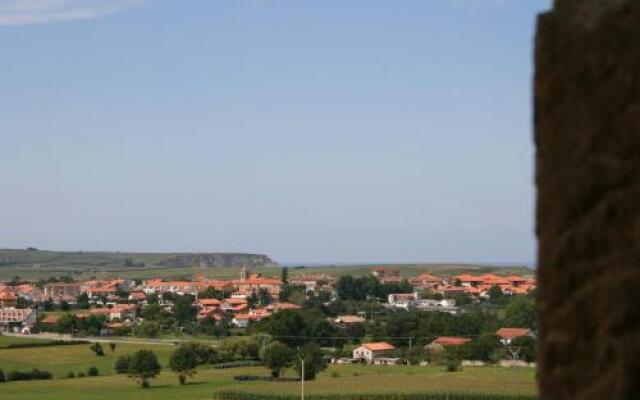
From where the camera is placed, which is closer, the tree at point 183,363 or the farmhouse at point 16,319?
the tree at point 183,363

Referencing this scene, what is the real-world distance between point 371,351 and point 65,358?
2226 centimetres

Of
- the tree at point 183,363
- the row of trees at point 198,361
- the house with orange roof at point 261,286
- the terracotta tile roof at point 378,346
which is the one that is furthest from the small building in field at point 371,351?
the house with orange roof at point 261,286

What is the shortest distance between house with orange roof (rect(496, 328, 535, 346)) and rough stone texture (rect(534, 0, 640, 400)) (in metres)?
77.8

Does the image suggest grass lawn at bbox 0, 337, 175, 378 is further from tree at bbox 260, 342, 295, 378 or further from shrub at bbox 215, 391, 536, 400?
shrub at bbox 215, 391, 536, 400

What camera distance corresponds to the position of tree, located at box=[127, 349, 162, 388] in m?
63.7

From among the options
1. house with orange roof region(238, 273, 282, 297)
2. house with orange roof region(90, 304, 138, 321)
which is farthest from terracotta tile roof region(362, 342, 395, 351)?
house with orange roof region(238, 273, 282, 297)

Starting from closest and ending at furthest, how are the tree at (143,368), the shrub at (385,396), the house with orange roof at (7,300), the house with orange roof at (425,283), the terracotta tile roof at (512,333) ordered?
1. the shrub at (385,396)
2. the tree at (143,368)
3. the terracotta tile roof at (512,333)
4. the house with orange roof at (7,300)
5. the house with orange roof at (425,283)

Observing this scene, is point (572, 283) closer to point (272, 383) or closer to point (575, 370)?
point (575, 370)

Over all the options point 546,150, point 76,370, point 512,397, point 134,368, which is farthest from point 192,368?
point 546,150

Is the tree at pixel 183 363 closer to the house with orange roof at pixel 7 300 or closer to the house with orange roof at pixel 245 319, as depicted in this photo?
the house with orange roof at pixel 245 319

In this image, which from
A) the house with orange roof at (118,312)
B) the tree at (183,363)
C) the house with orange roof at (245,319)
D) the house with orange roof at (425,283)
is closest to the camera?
the tree at (183,363)

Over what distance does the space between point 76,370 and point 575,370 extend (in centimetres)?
7176

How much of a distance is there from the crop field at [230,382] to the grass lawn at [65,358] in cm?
7

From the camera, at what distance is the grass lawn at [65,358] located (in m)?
72.8
